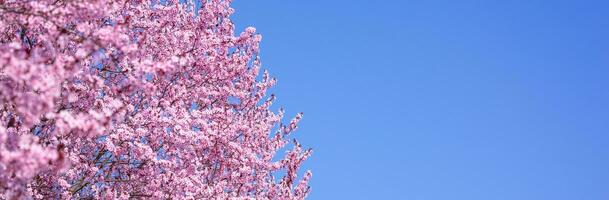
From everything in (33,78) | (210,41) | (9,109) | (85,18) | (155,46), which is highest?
(210,41)

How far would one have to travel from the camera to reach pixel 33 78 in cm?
575

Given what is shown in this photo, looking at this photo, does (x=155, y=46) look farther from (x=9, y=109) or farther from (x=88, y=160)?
(x=9, y=109)

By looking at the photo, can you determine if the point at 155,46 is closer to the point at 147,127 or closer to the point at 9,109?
the point at 147,127

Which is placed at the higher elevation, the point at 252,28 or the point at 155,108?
the point at 252,28

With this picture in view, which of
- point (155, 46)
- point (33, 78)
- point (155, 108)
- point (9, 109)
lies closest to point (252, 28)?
point (155, 46)

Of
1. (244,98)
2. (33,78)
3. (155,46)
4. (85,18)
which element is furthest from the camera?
(244,98)

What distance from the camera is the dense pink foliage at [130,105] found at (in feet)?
20.2

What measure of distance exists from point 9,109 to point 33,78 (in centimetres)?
616

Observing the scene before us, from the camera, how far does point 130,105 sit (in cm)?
1298

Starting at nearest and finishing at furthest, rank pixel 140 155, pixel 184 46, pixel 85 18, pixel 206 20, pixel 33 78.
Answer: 1. pixel 33 78
2. pixel 85 18
3. pixel 140 155
4. pixel 184 46
5. pixel 206 20

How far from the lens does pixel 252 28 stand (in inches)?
843

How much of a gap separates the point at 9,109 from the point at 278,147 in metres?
12.1

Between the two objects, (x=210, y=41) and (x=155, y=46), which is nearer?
(x=155, y=46)

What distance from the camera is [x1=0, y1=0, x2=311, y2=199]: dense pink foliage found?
617 cm
